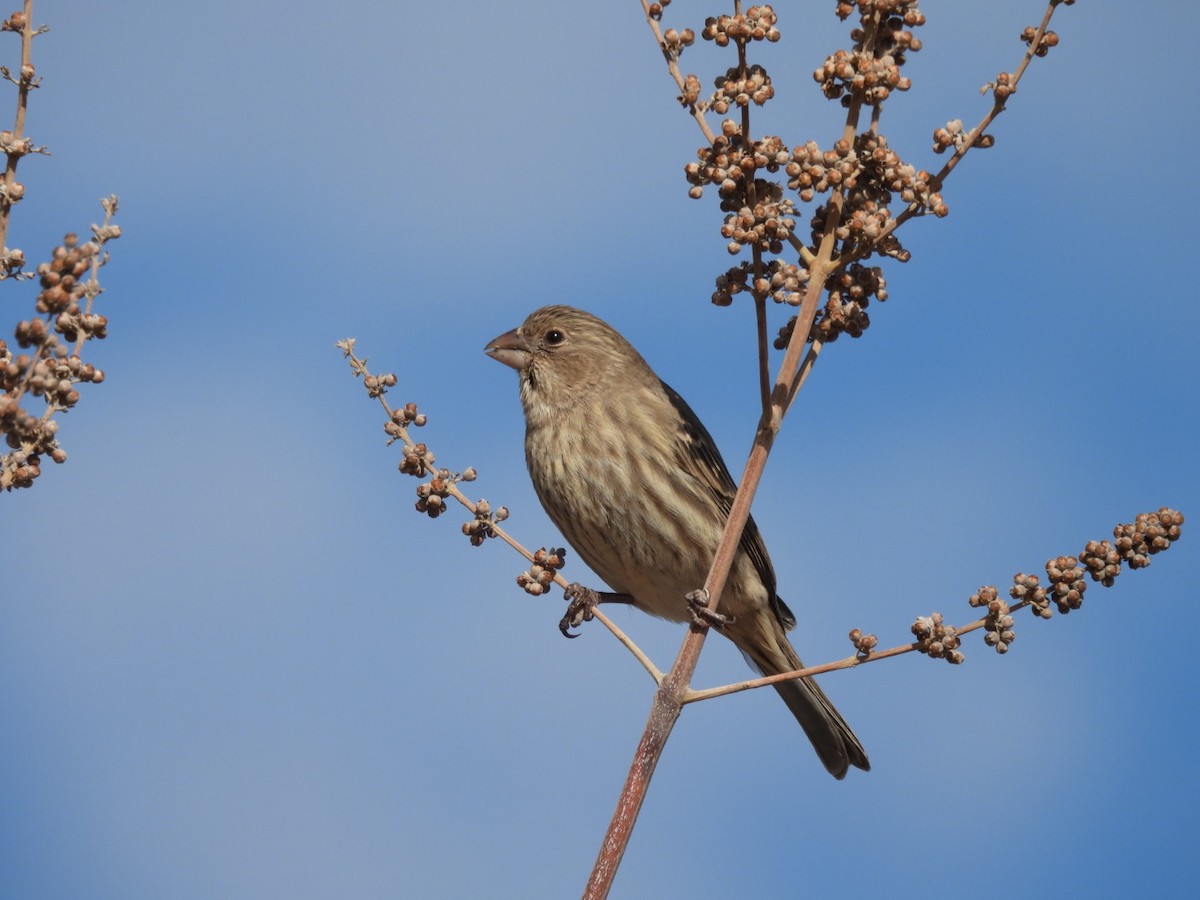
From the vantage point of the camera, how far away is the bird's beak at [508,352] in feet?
22.9

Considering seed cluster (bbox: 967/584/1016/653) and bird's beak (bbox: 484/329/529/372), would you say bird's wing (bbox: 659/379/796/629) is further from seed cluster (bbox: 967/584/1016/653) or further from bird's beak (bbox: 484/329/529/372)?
seed cluster (bbox: 967/584/1016/653)

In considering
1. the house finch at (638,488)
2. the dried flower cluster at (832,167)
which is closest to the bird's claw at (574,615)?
the house finch at (638,488)

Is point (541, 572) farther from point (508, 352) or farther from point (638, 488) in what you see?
point (508, 352)

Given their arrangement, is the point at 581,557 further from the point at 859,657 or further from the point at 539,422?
the point at 859,657

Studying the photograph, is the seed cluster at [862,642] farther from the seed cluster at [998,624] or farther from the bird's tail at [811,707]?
the bird's tail at [811,707]

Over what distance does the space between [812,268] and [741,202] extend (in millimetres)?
293

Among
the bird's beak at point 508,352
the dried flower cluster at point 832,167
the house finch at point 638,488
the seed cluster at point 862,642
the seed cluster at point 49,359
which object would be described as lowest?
the seed cluster at point 49,359

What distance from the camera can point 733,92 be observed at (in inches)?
141

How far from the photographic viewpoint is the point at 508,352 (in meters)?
6.99

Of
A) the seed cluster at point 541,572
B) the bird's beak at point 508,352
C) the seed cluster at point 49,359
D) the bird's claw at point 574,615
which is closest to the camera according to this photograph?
the seed cluster at point 49,359

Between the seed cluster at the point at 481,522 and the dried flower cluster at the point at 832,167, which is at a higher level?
the dried flower cluster at the point at 832,167

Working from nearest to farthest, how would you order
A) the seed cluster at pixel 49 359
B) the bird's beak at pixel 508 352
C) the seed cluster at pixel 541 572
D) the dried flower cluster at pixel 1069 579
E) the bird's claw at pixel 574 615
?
the seed cluster at pixel 49 359, the dried flower cluster at pixel 1069 579, the seed cluster at pixel 541 572, the bird's claw at pixel 574 615, the bird's beak at pixel 508 352

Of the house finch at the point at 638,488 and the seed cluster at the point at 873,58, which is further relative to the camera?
the house finch at the point at 638,488

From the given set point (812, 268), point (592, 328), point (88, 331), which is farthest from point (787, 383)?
point (592, 328)
